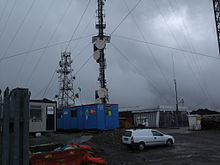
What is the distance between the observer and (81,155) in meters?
8.54

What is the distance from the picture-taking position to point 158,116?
33031 mm

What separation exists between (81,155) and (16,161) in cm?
428

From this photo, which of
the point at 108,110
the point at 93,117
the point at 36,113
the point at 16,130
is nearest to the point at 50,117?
the point at 36,113

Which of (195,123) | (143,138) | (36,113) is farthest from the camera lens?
(195,123)

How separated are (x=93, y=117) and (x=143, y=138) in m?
5.96

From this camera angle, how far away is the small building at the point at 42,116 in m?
16.3

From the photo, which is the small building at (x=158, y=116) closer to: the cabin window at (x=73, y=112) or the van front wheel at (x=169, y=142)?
the cabin window at (x=73, y=112)

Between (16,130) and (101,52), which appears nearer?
(16,130)

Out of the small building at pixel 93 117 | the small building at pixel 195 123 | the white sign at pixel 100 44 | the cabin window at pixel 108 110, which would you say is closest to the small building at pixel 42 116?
the small building at pixel 93 117

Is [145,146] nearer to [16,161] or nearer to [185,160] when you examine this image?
[185,160]

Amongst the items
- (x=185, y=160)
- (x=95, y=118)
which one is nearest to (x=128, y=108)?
(x=95, y=118)

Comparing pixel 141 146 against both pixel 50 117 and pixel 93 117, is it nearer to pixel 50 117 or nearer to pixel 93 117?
pixel 93 117

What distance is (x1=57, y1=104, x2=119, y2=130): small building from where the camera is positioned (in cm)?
1856

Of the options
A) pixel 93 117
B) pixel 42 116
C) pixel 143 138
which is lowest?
pixel 143 138
